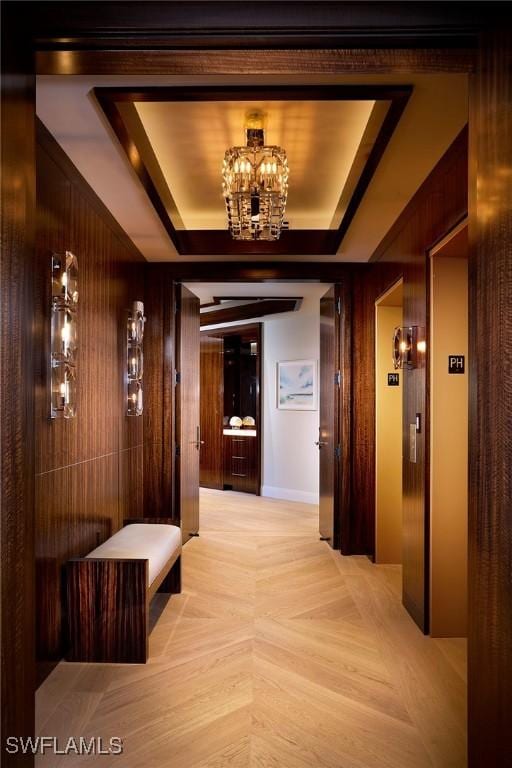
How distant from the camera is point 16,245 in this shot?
5.04 ft

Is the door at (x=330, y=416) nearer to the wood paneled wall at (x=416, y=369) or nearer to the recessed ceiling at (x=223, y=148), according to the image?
the wood paneled wall at (x=416, y=369)

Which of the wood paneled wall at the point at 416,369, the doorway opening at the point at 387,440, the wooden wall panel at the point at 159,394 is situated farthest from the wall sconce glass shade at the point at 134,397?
the doorway opening at the point at 387,440

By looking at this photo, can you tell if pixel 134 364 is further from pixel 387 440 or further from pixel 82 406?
pixel 387 440

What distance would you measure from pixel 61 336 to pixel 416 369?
2.14m

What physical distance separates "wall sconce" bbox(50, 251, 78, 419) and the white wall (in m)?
4.58

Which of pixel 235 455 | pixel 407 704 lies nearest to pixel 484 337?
pixel 407 704

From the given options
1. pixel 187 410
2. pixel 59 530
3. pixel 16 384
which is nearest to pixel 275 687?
pixel 59 530

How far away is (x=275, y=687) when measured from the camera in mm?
2521

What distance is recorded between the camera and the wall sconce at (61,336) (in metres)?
2.65

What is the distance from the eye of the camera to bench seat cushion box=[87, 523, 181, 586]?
3000 millimetres

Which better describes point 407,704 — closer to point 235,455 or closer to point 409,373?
point 409,373

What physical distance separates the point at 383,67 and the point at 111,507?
3.20 meters

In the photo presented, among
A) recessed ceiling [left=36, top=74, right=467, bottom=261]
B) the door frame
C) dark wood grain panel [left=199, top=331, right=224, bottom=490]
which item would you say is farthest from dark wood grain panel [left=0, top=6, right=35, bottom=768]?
dark wood grain panel [left=199, top=331, right=224, bottom=490]

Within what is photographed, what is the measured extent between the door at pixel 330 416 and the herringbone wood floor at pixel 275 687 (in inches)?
39.0
